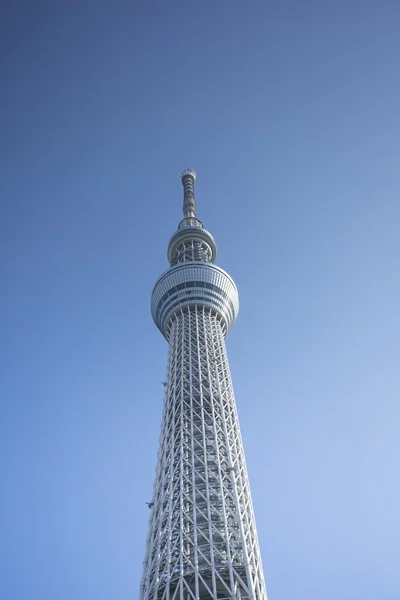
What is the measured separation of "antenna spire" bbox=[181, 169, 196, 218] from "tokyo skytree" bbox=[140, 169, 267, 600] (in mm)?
18500

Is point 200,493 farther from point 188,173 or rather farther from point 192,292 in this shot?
point 188,173

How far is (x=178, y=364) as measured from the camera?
71.4m

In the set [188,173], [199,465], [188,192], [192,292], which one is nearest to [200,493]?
[199,465]

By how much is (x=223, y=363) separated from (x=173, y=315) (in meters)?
13.8

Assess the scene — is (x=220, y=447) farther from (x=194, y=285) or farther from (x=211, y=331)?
(x=194, y=285)

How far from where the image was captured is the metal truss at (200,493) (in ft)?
146

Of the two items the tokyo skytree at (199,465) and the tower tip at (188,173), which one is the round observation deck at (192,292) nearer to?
the tokyo skytree at (199,465)

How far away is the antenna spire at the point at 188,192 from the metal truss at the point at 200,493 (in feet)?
124

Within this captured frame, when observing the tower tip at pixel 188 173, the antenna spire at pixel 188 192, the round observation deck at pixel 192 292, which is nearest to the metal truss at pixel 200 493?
the round observation deck at pixel 192 292

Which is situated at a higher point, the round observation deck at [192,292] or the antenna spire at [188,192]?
the antenna spire at [188,192]

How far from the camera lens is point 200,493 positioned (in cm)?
5238

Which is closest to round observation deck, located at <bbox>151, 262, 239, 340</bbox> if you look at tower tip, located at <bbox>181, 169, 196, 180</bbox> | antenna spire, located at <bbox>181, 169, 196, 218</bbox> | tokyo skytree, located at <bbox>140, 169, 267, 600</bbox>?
tokyo skytree, located at <bbox>140, 169, 267, 600</bbox>

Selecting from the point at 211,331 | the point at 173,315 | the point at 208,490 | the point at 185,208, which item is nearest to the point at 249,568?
the point at 208,490

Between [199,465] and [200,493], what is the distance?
475cm
